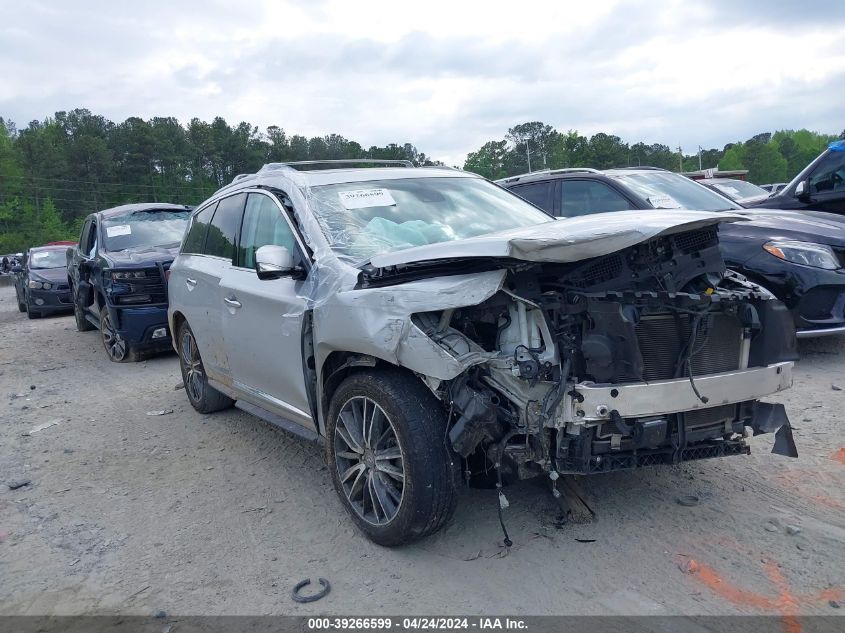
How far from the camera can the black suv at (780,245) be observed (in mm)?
6039

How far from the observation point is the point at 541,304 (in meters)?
3.11

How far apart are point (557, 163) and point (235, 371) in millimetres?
63104

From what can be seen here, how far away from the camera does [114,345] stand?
9.44 meters

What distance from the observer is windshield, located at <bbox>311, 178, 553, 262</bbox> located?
4156 millimetres

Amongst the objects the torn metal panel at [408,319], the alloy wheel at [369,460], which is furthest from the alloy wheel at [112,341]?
the torn metal panel at [408,319]

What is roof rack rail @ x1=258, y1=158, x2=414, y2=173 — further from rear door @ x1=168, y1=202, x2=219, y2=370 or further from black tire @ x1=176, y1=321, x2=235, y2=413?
black tire @ x1=176, y1=321, x2=235, y2=413

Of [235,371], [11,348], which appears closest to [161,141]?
[11,348]

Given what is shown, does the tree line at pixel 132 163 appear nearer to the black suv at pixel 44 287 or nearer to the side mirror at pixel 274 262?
the black suv at pixel 44 287

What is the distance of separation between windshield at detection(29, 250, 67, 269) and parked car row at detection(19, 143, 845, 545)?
14.1 meters

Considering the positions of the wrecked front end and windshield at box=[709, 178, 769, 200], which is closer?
the wrecked front end

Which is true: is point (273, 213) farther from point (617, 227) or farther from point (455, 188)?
point (617, 227)

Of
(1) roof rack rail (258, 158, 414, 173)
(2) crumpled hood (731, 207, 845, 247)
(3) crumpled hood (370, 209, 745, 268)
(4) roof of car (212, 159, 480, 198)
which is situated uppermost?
(1) roof rack rail (258, 158, 414, 173)

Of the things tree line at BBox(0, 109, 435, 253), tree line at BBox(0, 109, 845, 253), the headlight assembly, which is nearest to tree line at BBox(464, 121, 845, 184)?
tree line at BBox(0, 109, 845, 253)

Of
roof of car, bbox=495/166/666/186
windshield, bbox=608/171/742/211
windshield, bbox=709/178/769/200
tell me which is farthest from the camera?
windshield, bbox=709/178/769/200
